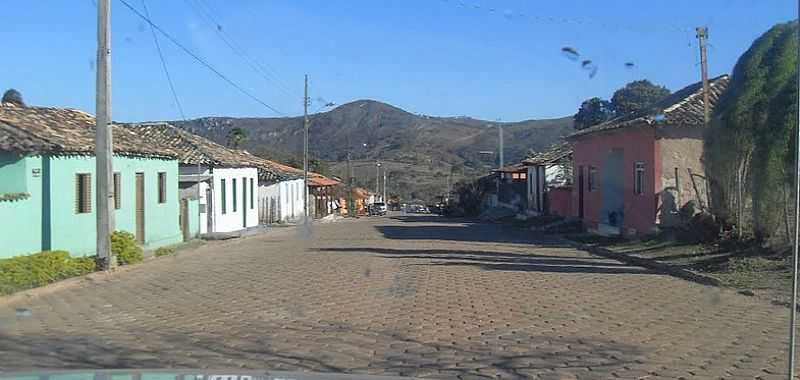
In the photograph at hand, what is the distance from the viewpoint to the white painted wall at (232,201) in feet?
114

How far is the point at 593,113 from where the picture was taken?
4578 cm

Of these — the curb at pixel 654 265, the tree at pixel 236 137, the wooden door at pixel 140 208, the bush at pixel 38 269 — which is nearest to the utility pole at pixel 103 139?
the bush at pixel 38 269

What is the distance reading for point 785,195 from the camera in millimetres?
17516

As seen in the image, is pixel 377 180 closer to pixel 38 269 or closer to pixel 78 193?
pixel 78 193

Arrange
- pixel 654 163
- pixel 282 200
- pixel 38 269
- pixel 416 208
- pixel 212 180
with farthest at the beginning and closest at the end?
1. pixel 416 208
2. pixel 282 200
3. pixel 212 180
4. pixel 654 163
5. pixel 38 269

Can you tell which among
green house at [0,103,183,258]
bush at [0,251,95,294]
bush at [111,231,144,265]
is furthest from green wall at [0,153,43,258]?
bush at [111,231,144,265]

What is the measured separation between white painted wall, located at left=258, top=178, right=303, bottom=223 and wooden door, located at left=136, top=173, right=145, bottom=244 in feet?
64.9

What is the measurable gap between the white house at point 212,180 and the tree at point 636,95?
50.7ft

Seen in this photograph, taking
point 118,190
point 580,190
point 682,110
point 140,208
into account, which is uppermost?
point 682,110

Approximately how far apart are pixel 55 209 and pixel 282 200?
1193 inches

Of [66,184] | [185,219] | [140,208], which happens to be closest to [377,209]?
[185,219]

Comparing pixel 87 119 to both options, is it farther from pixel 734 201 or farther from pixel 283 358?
pixel 283 358

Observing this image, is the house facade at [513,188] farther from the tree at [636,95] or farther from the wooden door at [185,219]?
the wooden door at [185,219]

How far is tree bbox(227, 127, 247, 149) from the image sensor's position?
2704 inches
